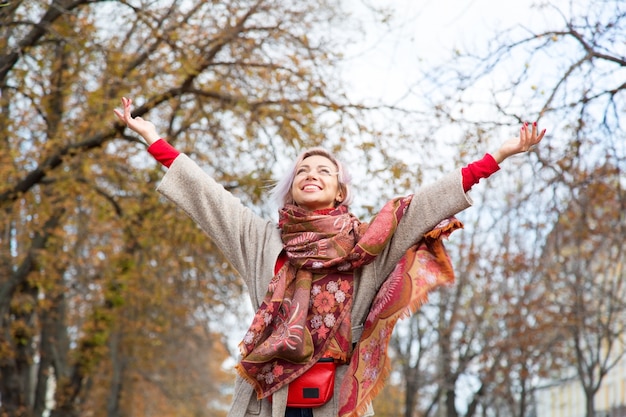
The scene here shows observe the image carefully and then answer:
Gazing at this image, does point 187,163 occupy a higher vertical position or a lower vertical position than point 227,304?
lower

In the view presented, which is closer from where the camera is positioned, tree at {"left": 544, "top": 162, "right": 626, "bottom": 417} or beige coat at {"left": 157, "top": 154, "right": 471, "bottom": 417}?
beige coat at {"left": 157, "top": 154, "right": 471, "bottom": 417}

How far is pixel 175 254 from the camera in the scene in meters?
10.2

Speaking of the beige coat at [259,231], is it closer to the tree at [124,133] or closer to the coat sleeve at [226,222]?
the coat sleeve at [226,222]

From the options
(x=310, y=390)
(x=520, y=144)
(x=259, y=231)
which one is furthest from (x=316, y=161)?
(x=310, y=390)

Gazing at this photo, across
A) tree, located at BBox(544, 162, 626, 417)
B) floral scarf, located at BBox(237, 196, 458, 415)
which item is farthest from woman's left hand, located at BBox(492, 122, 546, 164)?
tree, located at BBox(544, 162, 626, 417)

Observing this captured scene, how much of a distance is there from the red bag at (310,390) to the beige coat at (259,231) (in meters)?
0.05

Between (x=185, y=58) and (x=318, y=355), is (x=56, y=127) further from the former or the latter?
(x=318, y=355)

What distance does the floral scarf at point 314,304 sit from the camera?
3.65 m

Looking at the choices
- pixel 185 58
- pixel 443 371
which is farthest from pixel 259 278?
pixel 443 371

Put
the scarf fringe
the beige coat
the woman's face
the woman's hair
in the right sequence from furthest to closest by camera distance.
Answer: the woman's hair < the woman's face < the beige coat < the scarf fringe

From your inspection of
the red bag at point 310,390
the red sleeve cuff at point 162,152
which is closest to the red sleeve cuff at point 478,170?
the red bag at point 310,390

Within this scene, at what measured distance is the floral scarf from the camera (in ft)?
12.0

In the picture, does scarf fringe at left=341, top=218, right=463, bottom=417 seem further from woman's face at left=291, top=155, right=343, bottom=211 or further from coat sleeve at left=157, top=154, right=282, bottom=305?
coat sleeve at left=157, top=154, right=282, bottom=305

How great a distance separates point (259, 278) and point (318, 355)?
0.48 m
